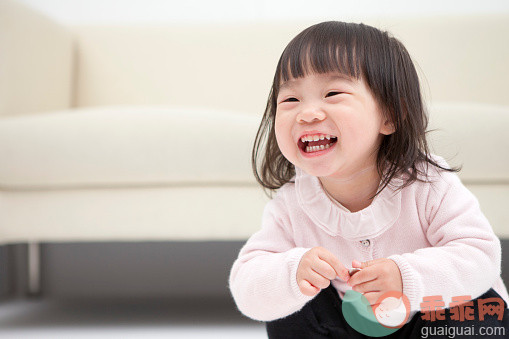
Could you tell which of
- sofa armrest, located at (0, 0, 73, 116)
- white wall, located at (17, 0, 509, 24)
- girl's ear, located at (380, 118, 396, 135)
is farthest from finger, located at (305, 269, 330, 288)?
white wall, located at (17, 0, 509, 24)

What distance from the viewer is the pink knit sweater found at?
641mm

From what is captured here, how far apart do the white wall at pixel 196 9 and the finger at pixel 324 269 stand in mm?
1447

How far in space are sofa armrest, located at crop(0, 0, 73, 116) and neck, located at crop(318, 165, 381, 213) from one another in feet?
3.12

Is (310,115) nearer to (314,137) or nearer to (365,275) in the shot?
(314,137)

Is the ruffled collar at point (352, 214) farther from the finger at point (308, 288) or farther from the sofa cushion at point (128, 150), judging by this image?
the sofa cushion at point (128, 150)

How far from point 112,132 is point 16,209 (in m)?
0.27

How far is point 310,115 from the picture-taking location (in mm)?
656

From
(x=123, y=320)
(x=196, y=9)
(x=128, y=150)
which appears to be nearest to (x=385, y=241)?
(x=128, y=150)

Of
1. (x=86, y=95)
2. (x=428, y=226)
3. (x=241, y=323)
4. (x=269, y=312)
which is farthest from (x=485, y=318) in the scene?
(x=86, y=95)

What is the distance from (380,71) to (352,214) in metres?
0.19

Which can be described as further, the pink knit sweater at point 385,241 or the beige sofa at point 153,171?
the beige sofa at point 153,171

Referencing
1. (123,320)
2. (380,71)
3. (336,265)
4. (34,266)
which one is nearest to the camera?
(336,265)

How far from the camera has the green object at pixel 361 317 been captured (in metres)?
0.69

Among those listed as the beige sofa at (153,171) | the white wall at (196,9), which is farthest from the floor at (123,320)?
the white wall at (196,9)
